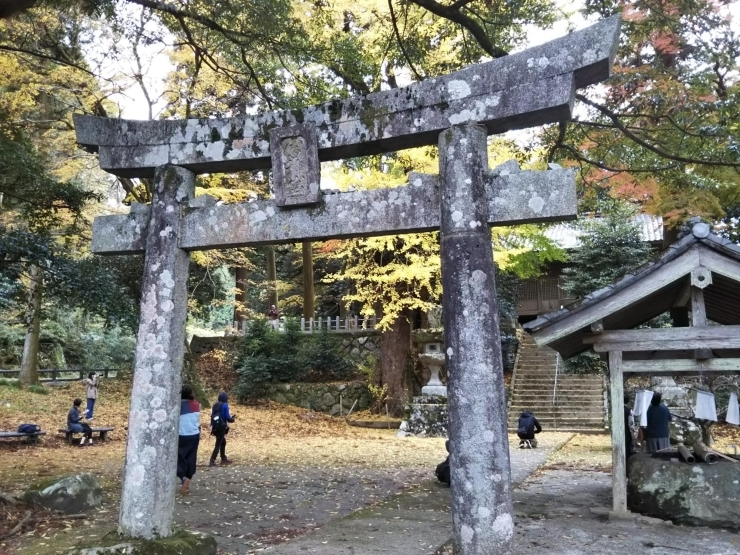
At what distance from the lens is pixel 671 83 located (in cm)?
971

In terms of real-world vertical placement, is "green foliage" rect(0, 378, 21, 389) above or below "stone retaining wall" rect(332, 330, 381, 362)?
below

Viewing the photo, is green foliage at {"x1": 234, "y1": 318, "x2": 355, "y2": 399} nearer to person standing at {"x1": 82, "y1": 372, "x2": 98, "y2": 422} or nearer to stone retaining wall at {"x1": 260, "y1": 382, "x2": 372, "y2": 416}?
stone retaining wall at {"x1": 260, "y1": 382, "x2": 372, "y2": 416}

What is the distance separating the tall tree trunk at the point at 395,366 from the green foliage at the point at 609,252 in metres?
7.97

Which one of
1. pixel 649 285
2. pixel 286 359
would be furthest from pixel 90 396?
pixel 649 285

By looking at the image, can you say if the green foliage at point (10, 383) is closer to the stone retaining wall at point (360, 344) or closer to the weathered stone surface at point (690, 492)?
the stone retaining wall at point (360, 344)

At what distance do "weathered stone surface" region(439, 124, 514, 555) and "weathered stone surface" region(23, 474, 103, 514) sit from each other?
5.42 metres

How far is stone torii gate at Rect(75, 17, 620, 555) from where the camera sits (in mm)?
4980

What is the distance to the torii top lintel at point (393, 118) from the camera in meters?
5.09

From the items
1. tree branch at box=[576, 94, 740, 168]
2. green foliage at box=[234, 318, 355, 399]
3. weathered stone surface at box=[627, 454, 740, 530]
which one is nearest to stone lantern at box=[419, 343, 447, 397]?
green foliage at box=[234, 318, 355, 399]

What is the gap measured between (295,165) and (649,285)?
4.64 meters

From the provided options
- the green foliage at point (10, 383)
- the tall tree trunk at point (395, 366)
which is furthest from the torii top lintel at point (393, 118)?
the green foliage at point (10, 383)

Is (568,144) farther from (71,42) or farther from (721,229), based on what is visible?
(71,42)

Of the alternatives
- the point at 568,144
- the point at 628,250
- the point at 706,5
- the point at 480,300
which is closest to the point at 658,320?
the point at 628,250

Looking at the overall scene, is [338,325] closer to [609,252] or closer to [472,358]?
[609,252]
